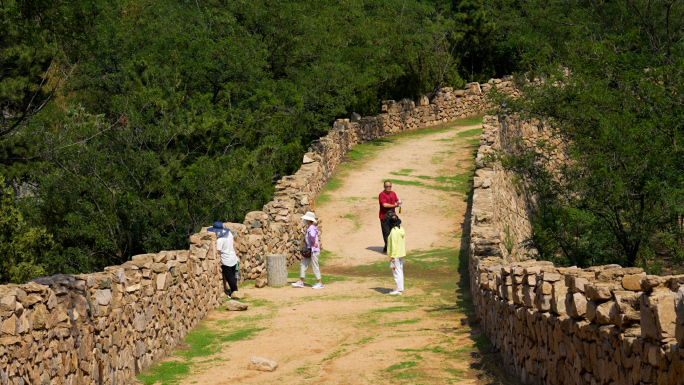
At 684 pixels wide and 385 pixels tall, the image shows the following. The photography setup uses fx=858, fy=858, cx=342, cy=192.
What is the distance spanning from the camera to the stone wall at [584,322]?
5.76m

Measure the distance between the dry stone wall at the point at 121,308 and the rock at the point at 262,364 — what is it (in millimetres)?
1434

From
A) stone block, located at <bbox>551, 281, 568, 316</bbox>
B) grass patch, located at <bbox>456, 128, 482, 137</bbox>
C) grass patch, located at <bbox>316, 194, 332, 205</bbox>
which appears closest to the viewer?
stone block, located at <bbox>551, 281, 568, 316</bbox>

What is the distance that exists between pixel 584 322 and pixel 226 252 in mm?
9411

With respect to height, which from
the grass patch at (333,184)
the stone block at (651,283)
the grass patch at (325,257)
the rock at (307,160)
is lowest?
the grass patch at (325,257)

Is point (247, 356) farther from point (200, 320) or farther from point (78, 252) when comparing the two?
point (78, 252)

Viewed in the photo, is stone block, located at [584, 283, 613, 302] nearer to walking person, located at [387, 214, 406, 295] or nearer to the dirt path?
the dirt path

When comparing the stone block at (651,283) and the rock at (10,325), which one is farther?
the rock at (10,325)

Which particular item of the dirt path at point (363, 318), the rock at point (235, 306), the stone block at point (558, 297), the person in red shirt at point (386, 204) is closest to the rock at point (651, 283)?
the stone block at point (558, 297)

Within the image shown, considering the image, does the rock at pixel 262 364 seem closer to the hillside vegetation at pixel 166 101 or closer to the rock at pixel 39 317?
the rock at pixel 39 317

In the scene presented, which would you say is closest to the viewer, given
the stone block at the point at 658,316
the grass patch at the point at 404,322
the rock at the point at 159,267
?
the stone block at the point at 658,316

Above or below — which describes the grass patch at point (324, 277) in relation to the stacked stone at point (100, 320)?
below

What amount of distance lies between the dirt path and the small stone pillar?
377 mm

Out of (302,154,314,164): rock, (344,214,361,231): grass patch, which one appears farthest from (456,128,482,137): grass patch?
(344,214,361,231): grass patch

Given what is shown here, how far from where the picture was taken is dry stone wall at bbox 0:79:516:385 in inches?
318
